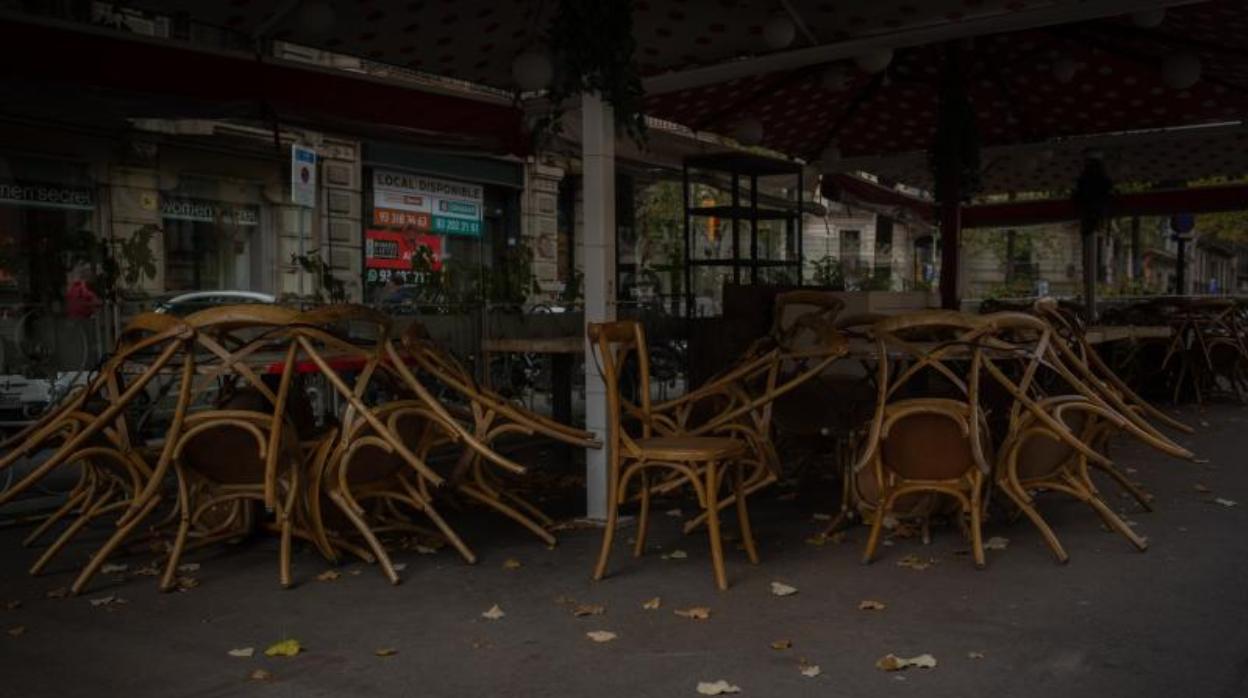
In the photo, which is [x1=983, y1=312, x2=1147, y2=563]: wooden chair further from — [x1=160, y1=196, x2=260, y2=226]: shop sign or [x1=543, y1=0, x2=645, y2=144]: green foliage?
[x1=160, y1=196, x2=260, y2=226]: shop sign

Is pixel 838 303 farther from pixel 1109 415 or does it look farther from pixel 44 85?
pixel 44 85

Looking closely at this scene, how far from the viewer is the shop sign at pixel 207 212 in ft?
57.9

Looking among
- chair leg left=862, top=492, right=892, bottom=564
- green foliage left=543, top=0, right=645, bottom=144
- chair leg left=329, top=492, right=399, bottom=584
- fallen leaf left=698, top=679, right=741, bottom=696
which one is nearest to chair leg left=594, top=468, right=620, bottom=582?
chair leg left=329, top=492, right=399, bottom=584

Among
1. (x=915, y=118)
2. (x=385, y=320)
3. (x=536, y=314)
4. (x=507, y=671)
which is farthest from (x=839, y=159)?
(x=507, y=671)

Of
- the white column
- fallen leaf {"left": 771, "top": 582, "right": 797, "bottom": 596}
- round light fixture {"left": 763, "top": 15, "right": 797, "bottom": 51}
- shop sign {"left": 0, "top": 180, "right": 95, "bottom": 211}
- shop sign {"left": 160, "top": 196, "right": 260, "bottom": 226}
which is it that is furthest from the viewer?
shop sign {"left": 160, "top": 196, "right": 260, "bottom": 226}

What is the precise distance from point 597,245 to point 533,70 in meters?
1.41

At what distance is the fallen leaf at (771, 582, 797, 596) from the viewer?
419cm

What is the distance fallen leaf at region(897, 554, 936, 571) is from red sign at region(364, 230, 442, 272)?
16600 mm

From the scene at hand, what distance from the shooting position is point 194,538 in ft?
16.3

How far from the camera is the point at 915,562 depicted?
4656mm

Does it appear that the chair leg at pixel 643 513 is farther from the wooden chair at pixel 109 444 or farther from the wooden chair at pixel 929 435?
the wooden chair at pixel 109 444

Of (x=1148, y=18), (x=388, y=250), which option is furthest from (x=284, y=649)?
(x=388, y=250)

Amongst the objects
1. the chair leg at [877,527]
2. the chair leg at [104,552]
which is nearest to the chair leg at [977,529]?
the chair leg at [877,527]

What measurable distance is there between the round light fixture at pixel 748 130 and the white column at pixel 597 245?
3618mm
